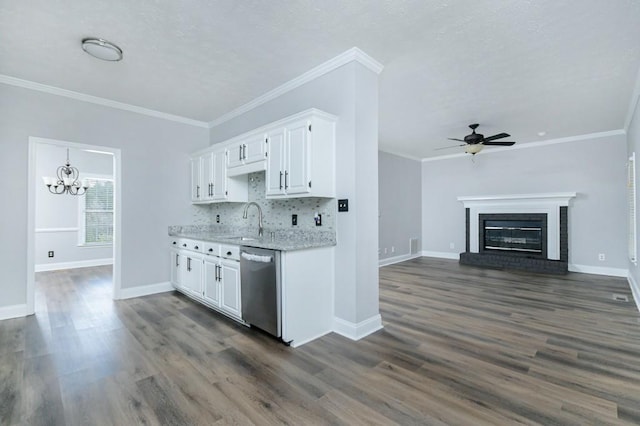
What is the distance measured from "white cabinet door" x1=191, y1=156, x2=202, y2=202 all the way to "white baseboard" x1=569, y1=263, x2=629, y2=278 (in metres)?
7.40

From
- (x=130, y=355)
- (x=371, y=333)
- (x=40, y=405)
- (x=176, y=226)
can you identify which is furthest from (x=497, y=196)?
(x=40, y=405)

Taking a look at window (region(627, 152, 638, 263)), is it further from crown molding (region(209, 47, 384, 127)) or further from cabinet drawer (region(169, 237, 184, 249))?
cabinet drawer (region(169, 237, 184, 249))

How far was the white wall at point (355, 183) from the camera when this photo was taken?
9.67 ft

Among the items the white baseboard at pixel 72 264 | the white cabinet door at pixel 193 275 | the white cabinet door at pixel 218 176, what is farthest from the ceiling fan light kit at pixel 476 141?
the white baseboard at pixel 72 264

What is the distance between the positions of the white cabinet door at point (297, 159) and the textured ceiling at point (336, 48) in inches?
28.5

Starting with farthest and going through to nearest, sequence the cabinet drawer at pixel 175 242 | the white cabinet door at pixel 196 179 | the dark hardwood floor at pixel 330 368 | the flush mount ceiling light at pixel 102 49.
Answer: the white cabinet door at pixel 196 179 → the cabinet drawer at pixel 175 242 → the flush mount ceiling light at pixel 102 49 → the dark hardwood floor at pixel 330 368

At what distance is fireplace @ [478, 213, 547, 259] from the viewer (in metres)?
6.55

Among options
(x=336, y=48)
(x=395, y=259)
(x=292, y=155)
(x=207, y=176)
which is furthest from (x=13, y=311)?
(x=395, y=259)

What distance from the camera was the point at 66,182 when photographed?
6.34 m

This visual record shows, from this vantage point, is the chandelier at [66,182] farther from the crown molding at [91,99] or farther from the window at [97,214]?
the crown molding at [91,99]

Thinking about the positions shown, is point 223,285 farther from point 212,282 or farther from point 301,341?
point 301,341

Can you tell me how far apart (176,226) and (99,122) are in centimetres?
176

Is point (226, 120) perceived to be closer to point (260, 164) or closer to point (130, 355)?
point (260, 164)

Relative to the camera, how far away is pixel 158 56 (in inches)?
118
